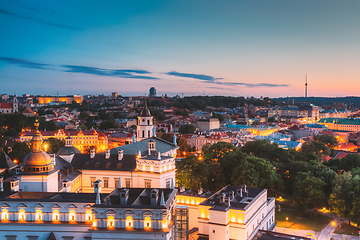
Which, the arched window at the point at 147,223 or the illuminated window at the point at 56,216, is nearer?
the arched window at the point at 147,223

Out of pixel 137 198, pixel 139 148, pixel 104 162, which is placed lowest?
pixel 137 198

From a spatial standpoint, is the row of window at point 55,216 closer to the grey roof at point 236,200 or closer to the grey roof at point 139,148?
the grey roof at point 236,200

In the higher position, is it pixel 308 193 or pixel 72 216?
pixel 72 216

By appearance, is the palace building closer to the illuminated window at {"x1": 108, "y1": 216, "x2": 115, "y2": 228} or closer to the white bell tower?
the white bell tower

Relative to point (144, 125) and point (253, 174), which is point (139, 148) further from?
A: point (253, 174)

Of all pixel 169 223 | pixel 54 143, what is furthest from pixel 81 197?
pixel 54 143

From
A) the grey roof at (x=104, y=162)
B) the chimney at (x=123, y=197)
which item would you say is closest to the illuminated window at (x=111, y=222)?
the chimney at (x=123, y=197)

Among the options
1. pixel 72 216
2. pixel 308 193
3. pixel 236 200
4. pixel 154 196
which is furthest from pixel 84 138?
pixel 154 196
